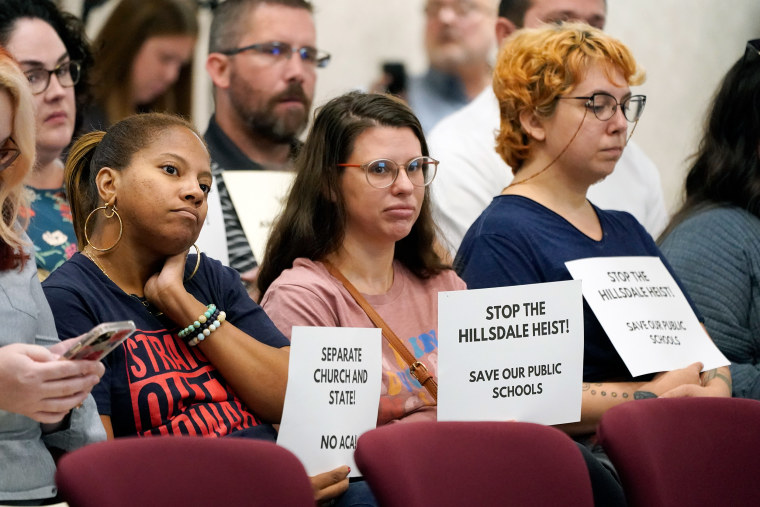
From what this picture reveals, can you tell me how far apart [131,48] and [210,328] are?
1.94 meters

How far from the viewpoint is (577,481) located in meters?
2.10

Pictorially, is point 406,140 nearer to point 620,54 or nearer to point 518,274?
point 518,274

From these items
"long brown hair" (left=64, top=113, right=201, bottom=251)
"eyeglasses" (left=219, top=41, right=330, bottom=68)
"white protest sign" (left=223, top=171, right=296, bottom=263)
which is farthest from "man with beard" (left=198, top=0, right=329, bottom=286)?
"long brown hair" (left=64, top=113, right=201, bottom=251)

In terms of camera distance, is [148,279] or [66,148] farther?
[66,148]

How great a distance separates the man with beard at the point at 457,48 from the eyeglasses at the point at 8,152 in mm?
2779

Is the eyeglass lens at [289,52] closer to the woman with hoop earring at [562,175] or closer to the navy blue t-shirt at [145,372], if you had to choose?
the woman with hoop earring at [562,175]

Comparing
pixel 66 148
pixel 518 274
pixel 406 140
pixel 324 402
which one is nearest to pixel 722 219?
pixel 518 274

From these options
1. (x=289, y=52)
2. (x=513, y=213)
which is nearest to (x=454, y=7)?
(x=289, y=52)

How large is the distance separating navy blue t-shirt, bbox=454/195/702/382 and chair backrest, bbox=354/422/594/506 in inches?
37.5

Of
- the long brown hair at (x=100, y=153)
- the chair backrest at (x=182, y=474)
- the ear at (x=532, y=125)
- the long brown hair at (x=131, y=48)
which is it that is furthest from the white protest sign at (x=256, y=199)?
the chair backrest at (x=182, y=474)

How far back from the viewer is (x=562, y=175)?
10.8 ft

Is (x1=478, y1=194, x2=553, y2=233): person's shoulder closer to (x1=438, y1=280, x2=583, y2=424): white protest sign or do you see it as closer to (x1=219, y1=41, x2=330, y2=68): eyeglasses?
(x1=438, y1=280, x2=583, y2=424): white protest sign

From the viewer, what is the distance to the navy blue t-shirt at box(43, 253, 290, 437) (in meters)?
2.24

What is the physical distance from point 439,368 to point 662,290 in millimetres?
1017
